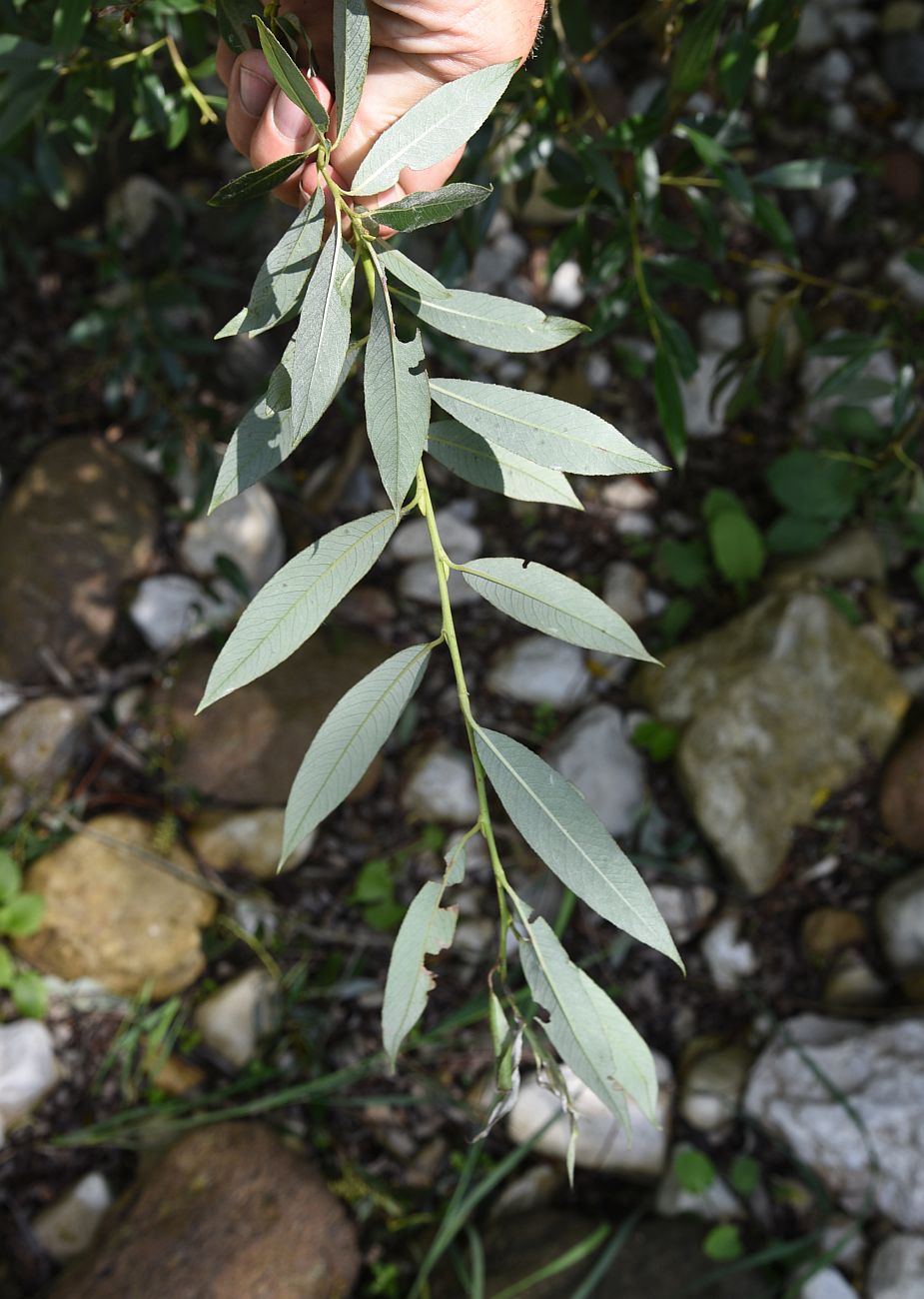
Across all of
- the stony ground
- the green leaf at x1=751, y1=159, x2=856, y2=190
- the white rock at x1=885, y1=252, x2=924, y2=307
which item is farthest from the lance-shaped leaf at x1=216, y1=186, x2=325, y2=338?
the white rock at x1=885, y1=252, x2=924, y2=307

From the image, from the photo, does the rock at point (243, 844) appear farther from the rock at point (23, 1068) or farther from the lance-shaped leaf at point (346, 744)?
the lance-shaped leaf at point (346, 744)

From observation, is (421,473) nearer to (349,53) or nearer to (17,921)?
(349,53)

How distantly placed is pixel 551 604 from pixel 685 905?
1593mm

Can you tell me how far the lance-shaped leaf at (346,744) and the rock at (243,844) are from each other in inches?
59.9

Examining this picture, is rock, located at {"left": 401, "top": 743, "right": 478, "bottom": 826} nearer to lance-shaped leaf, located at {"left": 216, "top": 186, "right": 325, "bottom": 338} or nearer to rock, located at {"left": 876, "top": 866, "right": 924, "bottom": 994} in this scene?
rock, located at {"left": 876, "top": 866, "right": 924, "bottom": 994}

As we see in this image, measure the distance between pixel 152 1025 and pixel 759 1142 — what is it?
49.1 inches

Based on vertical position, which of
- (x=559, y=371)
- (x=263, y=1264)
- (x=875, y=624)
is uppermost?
(x=559, y=371)

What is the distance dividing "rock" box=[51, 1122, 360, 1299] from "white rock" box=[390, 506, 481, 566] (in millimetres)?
1294

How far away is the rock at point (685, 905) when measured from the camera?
215cm

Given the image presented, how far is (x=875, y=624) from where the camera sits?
2.29m

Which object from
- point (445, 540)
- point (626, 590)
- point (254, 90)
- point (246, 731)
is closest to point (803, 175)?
point (254, 90)

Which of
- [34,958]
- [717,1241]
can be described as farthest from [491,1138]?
[34,958]

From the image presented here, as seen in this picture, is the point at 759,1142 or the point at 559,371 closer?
the point at 759,1142

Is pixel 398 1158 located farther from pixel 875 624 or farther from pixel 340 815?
pixel 875 624
